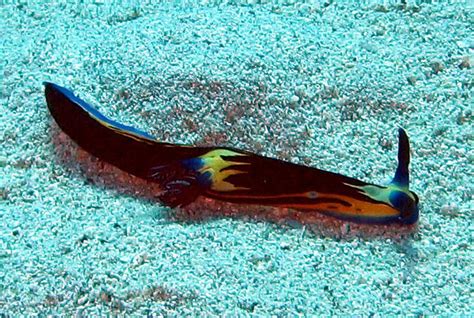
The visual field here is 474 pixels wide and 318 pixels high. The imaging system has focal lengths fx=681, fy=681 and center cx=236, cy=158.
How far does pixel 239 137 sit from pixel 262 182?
1.44ft

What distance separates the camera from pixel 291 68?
3.03 m

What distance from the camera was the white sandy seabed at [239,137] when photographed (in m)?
2.02

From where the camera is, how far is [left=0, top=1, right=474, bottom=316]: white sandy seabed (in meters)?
2.02

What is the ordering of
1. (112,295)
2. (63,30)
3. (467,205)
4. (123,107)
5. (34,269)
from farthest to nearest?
(63,30)
(123,107)
(467,205)
(34,269)
(112,295)

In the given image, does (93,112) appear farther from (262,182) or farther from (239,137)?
(262,182)

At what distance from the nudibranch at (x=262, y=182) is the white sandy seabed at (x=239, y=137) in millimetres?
89

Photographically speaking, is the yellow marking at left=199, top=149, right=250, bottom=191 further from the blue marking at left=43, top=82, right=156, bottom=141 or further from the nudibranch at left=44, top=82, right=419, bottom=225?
the blue marking at left=43, top=82, right=156, bottom=141

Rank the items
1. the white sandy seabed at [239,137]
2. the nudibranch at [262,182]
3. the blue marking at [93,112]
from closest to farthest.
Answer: the white sandy seabed at [239,137] → the nudibranch at [262,182] → the blue marking at [93,112]

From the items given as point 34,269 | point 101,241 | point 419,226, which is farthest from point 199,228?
point 419,226

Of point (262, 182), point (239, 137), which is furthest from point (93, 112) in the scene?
point (262, 182)

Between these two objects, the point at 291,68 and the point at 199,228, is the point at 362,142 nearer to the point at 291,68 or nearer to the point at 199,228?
the point at 291,68

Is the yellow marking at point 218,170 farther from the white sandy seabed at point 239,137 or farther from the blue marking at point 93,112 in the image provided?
the blue marking at point 93,112

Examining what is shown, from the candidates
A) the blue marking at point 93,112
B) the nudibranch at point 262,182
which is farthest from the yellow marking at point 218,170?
the blue marking at point 93,112

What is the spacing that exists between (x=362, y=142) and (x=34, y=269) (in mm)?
1375
